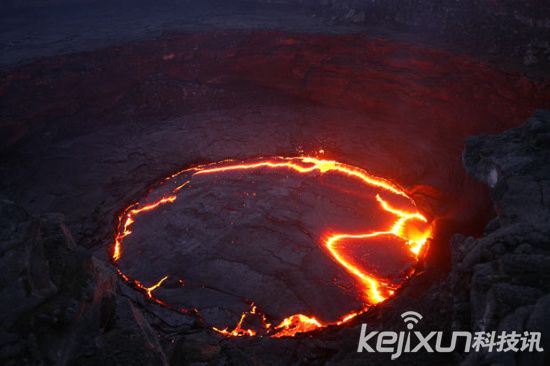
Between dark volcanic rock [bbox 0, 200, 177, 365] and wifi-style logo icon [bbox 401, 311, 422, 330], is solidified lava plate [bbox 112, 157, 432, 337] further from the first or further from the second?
dark volcanic rock [bbox 0, 200, 177, 365]

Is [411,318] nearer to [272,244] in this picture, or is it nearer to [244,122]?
[272,244]

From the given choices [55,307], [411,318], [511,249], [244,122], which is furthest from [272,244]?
[244,122]

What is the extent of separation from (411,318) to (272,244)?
7.40ft

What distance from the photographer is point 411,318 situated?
381 cm

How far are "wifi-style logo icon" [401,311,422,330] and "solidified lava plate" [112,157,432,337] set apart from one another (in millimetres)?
714

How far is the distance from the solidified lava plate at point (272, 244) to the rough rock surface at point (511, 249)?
124 centimetres

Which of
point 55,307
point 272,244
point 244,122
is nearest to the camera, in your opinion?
point 55,307

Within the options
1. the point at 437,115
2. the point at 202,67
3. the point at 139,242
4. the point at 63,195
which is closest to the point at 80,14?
the point at 202,67

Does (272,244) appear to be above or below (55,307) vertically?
below

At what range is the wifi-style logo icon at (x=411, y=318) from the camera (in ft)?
12.1

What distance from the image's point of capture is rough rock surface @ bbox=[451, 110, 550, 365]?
249 centimetres

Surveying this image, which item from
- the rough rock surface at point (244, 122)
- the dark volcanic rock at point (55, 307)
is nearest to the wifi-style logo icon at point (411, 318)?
the rough rock surface at point (244, 122)

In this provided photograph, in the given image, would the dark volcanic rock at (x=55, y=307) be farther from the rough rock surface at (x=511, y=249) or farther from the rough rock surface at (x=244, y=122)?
the rough rock surface at (x=511, y=249)

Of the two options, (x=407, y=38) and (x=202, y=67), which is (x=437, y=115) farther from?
(x=202, y=67)
